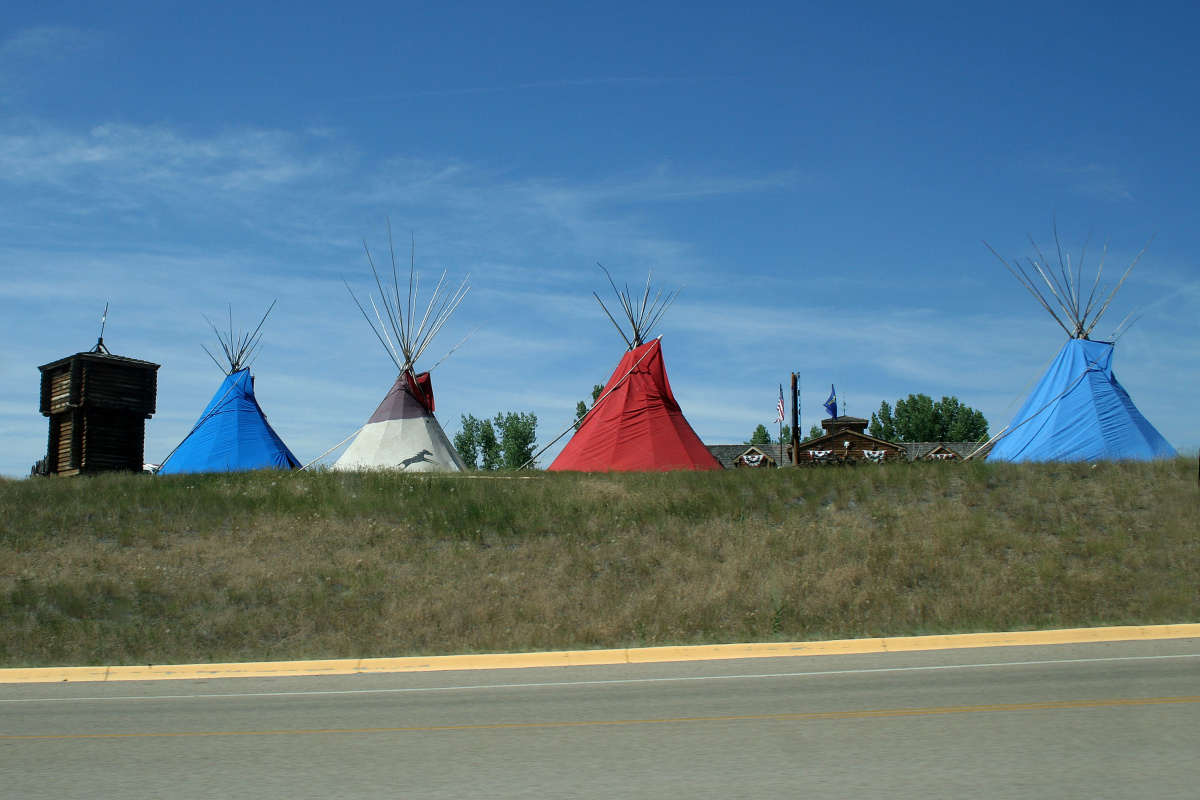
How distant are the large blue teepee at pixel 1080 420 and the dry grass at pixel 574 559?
173 inches

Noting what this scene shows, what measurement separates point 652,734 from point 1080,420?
2060 cm

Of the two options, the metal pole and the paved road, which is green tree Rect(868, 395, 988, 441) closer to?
the metal pole

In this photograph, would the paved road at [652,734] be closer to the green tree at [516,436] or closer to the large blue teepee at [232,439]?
the large blue teepee at [232,439]

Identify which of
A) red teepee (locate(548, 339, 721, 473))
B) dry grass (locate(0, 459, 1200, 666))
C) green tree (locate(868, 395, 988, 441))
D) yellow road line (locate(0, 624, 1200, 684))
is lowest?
yellow road line (locate(0, 624, 1200, 684))

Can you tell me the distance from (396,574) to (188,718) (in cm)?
774

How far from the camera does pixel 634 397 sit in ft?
83.2

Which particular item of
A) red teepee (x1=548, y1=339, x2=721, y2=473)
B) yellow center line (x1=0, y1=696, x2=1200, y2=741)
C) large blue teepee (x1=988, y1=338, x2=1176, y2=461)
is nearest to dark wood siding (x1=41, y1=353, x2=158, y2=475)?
red teepee (x1=548, y1=339, x2=721, y2=473)

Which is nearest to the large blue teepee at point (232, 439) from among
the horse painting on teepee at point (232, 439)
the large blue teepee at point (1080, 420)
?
the horse painting on teepee at point (232, 439)

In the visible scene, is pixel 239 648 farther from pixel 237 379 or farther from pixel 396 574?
pixel 237 379

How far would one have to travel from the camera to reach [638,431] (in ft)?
81.2

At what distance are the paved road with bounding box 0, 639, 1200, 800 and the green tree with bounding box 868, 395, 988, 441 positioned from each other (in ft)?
309

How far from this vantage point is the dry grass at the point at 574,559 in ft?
42.8

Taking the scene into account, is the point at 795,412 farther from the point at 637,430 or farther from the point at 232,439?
the point at 232,439

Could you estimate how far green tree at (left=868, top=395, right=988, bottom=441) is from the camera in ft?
326
